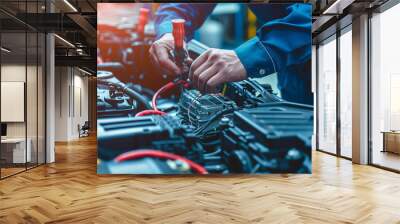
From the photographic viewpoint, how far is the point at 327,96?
34.1ft

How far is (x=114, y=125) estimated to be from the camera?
6180 millimetres

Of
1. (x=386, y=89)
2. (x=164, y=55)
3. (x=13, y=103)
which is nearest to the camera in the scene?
(x=164, y=55)

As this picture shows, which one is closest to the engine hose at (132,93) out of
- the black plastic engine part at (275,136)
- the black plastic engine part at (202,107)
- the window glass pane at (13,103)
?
the black plastic engine part at (202,107)

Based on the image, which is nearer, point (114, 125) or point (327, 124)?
point (114, 125)

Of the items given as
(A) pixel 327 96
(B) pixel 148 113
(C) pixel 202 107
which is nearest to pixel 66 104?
(B) pixel 148 113

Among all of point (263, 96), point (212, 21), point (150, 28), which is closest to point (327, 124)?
point (263, 96)

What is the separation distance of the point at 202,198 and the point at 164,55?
2650 millimetres

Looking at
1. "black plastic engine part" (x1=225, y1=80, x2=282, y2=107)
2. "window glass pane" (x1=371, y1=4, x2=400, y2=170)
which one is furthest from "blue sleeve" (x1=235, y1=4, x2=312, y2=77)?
"window glass pane" (x1=371, y1=4, x2=400, y2=170)

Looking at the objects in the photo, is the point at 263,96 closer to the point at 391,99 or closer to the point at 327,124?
the point at 391,99

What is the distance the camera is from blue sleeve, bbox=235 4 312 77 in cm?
616

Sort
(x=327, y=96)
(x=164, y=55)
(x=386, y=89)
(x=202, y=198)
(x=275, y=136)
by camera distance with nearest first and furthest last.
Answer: (x=202, y=198), (x=275, y=136), (x=164, y=55), (x=386, y=89), (x=327, y=96)

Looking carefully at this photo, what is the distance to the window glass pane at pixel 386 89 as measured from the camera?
6.95 metres

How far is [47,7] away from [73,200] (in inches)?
186

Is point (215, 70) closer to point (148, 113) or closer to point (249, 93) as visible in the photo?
point (249, 93)
